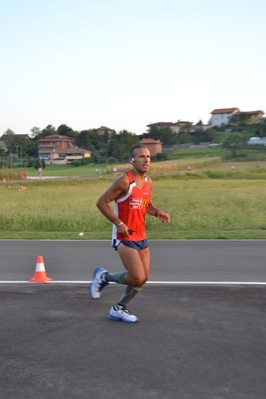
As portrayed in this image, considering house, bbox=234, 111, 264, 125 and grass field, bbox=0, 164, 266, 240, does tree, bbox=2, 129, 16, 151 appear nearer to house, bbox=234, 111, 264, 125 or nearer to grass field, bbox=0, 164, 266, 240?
house, bbox=234, 111, 264, 125

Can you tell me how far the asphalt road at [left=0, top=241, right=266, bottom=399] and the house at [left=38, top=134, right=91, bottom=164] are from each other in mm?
117039

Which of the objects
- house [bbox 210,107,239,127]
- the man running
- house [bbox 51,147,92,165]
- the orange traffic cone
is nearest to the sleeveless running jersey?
the man running

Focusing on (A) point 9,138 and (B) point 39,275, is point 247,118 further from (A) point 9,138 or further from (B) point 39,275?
(B) point 39,275

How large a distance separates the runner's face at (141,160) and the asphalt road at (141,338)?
5.86ft

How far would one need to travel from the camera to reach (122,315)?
274 inches

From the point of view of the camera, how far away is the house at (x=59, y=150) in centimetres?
13062

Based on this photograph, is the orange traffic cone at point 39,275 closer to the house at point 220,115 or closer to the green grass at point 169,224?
the green grass at point 169,224

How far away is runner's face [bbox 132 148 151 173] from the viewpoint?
6785mm

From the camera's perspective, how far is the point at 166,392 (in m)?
4.72

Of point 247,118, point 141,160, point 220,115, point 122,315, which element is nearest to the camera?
point 141,160

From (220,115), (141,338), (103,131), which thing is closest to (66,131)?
(103,131)

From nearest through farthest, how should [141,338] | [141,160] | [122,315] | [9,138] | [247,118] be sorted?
[141,338] → [141,160] → [122,315] → [9,138] → [247,118]

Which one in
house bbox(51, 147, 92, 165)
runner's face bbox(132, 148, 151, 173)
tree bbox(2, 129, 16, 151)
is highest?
tree bbox(2, 129, 16, 151)

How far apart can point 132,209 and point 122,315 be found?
1.25 metres
